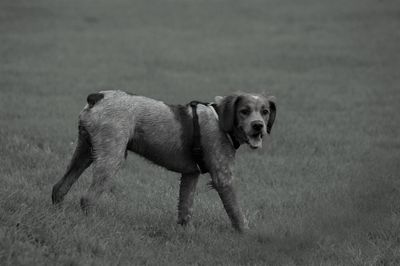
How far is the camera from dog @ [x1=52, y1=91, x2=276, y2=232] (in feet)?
22.5

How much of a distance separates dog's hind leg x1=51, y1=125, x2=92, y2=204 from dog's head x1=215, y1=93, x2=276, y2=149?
1.47 metres

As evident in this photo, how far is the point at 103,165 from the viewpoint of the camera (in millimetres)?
6727

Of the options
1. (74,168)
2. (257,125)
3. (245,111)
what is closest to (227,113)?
(245,111)

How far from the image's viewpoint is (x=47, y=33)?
24.3 meters

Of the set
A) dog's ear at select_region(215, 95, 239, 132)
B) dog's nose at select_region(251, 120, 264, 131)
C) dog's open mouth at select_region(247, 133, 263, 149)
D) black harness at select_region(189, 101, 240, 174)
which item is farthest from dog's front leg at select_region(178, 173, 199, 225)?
dog's nose at select_region(251, 120, 264, 131)

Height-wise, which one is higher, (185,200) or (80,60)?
(185,200)

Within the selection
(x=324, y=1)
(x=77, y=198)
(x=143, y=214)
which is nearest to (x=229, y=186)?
(x=143, y=214)

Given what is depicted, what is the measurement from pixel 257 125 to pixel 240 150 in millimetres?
4766

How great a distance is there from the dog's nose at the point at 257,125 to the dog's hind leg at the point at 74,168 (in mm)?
1736

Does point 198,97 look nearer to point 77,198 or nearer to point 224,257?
point 77,198

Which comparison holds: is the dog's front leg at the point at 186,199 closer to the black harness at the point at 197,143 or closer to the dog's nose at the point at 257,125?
the black harness at the point at 197,143

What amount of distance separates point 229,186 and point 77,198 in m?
1.90

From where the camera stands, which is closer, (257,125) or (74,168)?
(257,125)

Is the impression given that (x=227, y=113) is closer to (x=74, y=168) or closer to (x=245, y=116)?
(x=245, y=116)
